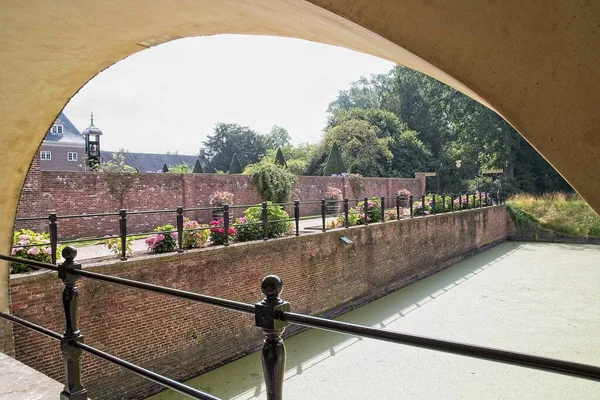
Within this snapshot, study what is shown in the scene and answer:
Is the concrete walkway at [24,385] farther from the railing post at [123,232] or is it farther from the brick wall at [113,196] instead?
the brick wall at [113,196]

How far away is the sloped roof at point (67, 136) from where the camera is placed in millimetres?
35206

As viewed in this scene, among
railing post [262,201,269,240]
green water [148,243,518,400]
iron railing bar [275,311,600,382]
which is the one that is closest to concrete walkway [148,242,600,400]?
green water [148,243,518,400]

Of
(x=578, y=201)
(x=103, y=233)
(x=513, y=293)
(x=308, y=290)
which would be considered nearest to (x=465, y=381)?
(x=308, y=290)

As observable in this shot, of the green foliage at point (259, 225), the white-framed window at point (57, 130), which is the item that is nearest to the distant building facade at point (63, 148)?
the white-framed window at point (57, 130)

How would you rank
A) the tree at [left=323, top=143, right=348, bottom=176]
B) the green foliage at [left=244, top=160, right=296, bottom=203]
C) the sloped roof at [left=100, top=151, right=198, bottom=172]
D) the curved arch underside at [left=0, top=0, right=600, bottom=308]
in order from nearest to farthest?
the curved arch underside at [left=0, top=0, right=600, bottom=308] → the green foliage at [left=244, top=160, right=296, bottom=203] → the tree at [left=323, top=143, right=348, bottom=176] → the sloped roof at [left=100, top=151, right=198, bottom=172]

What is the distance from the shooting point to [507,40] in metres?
1.08

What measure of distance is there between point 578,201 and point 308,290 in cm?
2185

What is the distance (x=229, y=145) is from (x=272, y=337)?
163ft

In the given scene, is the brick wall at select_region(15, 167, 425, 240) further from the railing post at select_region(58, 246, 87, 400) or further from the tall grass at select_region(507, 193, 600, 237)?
the tall grass at select_region(507, 193, 600, 237)

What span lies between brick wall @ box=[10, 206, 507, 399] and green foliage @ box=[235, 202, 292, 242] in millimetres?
352

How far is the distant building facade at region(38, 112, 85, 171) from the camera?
115 ft

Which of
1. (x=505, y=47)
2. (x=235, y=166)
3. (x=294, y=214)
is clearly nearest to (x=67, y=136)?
(x=235, y=166)

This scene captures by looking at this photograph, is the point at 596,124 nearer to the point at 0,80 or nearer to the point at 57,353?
the point at 0,80

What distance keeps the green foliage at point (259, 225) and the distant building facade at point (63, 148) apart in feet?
99.7
